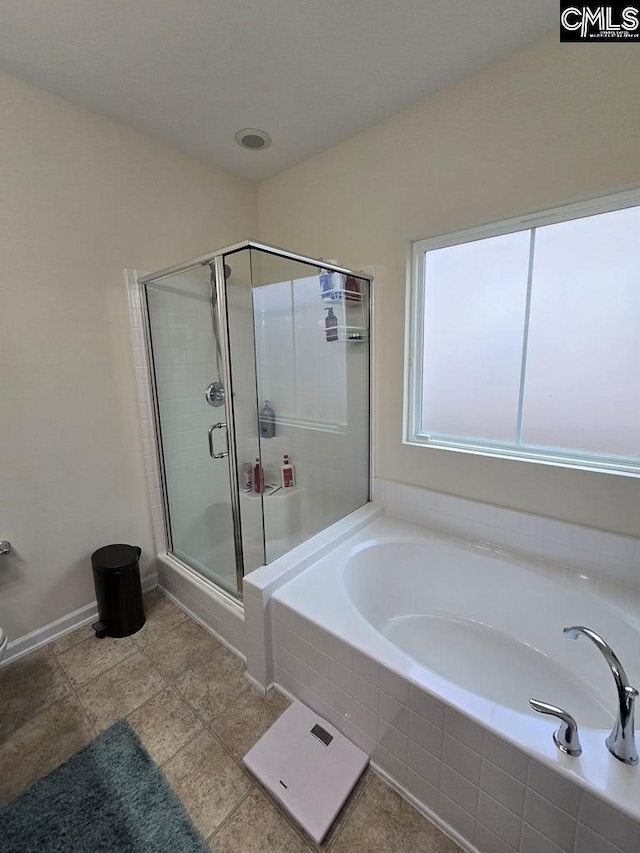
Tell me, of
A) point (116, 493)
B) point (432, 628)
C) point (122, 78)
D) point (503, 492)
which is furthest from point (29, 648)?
point (122, 78)

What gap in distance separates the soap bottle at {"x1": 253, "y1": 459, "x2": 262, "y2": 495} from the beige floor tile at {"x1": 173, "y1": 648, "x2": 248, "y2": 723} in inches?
32.8

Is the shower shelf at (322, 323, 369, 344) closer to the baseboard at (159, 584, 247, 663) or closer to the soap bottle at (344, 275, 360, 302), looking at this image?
the soap bottle at (344, 275, 360, 302)

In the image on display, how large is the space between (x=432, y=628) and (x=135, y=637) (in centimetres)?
154

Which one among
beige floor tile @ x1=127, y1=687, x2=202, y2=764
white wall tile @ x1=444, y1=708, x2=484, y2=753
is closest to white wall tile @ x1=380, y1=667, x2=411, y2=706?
white wall tile @ x1=444, y1=708, x2=484, y2=753

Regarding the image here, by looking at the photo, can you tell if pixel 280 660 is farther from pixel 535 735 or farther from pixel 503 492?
pixel 503 492

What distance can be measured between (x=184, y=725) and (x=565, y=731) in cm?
135

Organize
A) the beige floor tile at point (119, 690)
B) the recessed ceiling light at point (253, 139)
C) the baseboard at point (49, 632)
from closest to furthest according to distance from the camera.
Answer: the beige floor tile at point (119, 690), the baseboard at point (49, 632), the recessed ceiling light at point (253, 139)

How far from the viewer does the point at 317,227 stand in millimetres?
2201

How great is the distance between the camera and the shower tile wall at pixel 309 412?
72.6 inches

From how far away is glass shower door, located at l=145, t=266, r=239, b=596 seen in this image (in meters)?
1.80

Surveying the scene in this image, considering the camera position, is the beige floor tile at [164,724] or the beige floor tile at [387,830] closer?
the beige floor tile at [387,830]

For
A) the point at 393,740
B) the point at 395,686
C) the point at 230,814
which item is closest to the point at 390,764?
the point at 393,740

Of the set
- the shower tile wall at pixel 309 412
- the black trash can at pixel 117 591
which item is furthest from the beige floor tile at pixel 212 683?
the shower tile wall at pixel 309 412

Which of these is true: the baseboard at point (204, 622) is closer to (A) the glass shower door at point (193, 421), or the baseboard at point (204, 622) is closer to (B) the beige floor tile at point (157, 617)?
(B) the beige floor tile at point (157, 617)
